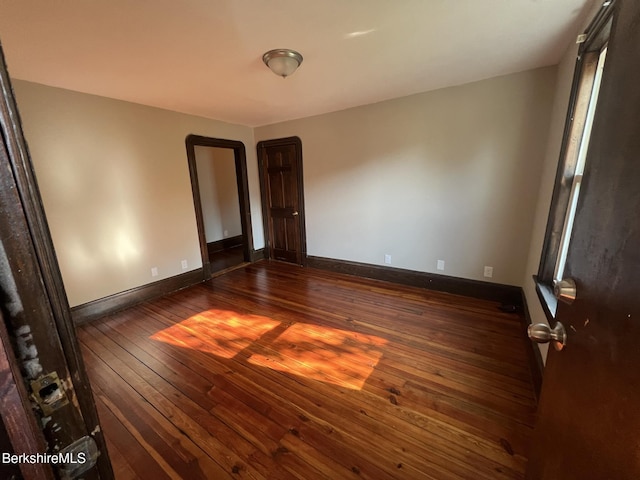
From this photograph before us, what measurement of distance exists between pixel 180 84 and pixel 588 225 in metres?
2.97

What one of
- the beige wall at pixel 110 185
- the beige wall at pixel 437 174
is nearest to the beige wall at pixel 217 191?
the beige wall at pixel 110 185

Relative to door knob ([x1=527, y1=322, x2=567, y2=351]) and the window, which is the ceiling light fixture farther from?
door knob ([x1=527, y1=322, x2=567, y2=351])

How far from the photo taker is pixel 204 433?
1.48 metres

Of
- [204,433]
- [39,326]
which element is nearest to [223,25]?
[39,326]

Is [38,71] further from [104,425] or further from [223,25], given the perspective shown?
[104,425]

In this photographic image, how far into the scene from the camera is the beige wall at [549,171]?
1841 mm

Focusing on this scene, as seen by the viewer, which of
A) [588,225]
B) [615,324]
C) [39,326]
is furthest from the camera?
[588,225]

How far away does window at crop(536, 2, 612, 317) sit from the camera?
1.52 meters

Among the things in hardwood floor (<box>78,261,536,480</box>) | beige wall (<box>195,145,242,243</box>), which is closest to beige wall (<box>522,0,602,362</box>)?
hardwood floor (<box>78,261,536,480</box>)

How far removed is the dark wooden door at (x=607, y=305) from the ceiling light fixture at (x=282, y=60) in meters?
1.75

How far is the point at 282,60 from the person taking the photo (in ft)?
6.21

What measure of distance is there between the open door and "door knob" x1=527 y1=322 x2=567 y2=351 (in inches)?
39.8

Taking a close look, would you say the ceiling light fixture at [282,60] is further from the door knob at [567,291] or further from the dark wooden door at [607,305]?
the door knob at [567,291]

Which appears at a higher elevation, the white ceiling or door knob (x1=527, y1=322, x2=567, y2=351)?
the white ceiling
